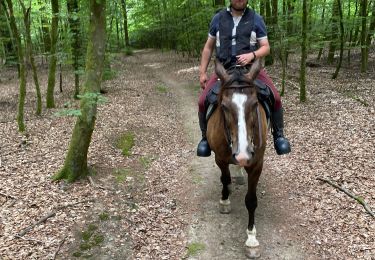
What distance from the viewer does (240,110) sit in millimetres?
4414

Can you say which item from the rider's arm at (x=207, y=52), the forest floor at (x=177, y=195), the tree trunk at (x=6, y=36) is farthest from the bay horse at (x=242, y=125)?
the tree trunk at (x=6, y=36)

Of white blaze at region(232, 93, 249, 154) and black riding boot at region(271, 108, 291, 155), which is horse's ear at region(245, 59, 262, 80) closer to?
white blaze at region(232, 93, 249, 154)

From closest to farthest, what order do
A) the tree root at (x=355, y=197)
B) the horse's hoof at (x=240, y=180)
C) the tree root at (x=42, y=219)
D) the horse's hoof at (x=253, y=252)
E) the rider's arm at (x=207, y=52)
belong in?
the horse's hoof at (x=253, y=252) → the tree root at (x=42, y=219) → the tree root at (x=355, y=197) → the rider's arm at (x=207, y=52) → the horse's hoof at (x=240, y=180)

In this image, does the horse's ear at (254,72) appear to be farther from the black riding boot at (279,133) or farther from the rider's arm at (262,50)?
the black riding boot at (279,133)

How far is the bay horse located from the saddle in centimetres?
20

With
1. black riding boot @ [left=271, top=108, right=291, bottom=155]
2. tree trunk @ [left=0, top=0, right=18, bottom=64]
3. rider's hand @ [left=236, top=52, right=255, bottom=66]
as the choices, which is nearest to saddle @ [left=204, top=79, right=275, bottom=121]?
black riding boot @ [left=271, top=108, right=291, bottom=155]

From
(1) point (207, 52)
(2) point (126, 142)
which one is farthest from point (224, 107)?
(2) point (126, 142)

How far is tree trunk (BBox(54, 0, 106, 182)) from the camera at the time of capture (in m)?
7.02

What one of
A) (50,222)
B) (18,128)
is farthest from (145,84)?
(50,222)

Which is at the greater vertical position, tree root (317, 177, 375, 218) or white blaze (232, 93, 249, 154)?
white blaze (232, 93, 249, 154)

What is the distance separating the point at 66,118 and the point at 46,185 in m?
6.64

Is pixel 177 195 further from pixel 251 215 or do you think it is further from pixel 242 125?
pixel 242 125

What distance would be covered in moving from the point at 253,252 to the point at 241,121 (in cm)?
222

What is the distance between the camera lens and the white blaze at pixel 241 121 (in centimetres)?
429
